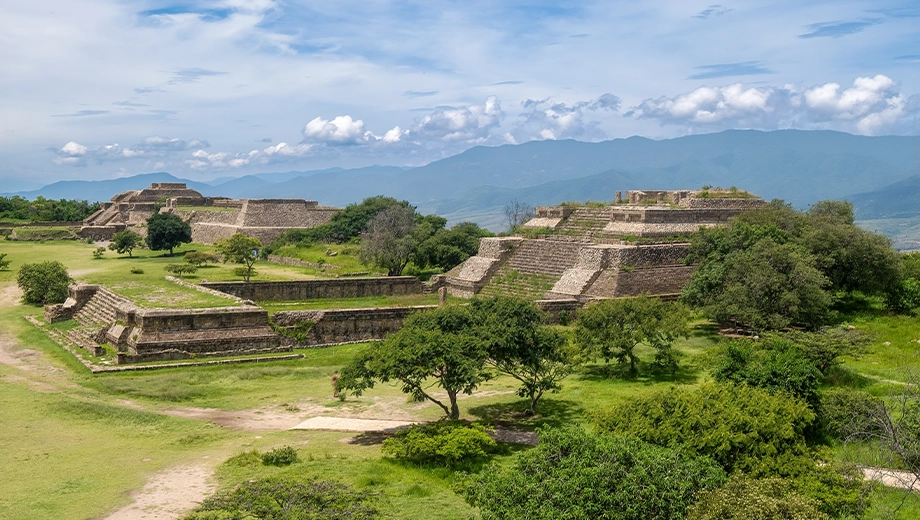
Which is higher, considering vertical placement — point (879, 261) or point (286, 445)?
point (879, 261)

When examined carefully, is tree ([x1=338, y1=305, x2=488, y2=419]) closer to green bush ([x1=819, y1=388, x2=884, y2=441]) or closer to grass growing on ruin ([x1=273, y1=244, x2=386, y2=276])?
green bush ([x1=819, y1=388, x2=884, y2=441])

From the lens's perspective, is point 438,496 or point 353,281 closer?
point 438,496

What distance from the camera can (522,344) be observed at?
1839cm

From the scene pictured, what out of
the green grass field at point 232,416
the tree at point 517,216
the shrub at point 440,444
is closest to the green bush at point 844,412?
the green grass field at point 232,416

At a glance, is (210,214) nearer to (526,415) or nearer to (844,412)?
(526,415)

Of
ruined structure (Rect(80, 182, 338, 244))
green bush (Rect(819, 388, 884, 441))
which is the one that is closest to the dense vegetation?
ruined structure (Rect(80, 182, 338, 244))

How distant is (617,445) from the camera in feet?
41.0

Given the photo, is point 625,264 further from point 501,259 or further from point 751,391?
point 751,391

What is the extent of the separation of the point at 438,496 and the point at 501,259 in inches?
872

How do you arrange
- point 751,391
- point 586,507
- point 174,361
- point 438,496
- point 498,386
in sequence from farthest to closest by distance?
1. point 174,361
2. point 498,386
3. point 751,391
4. point 438,496
5. point 586,507

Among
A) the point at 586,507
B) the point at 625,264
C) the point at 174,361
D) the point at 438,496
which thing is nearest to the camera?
the point at 586,507

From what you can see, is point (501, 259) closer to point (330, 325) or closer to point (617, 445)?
point (330, 325)

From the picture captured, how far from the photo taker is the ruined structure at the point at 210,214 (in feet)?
200

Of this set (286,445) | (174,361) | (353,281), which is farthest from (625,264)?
(286,445)
